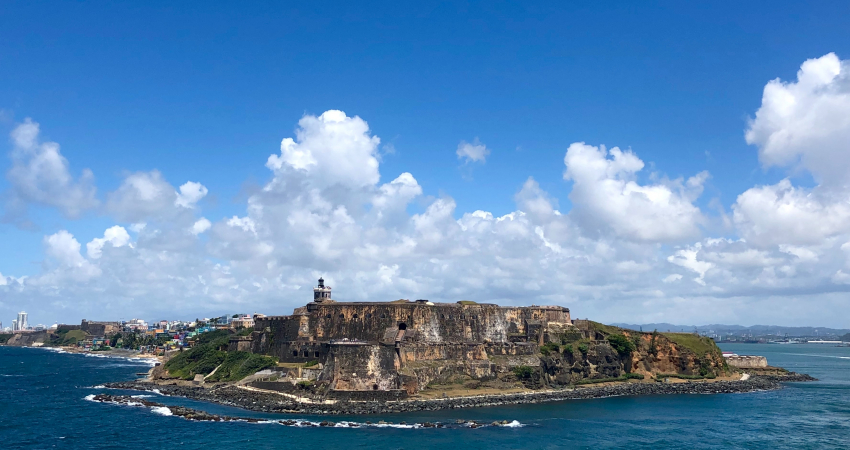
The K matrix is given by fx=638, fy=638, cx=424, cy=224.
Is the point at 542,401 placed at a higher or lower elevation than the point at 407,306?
lower

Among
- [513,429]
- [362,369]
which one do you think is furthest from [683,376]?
[362,369]

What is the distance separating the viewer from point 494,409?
199 feet

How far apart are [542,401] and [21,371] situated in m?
86.2

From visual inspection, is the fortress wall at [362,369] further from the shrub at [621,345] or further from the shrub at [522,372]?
the shrub at [621,345]

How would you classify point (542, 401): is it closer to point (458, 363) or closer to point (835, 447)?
point (458, 363)

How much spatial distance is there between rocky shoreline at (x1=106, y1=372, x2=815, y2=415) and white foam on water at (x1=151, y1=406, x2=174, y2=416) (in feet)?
17.9

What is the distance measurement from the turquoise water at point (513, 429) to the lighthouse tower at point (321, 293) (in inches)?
951

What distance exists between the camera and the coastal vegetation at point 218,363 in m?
72.2

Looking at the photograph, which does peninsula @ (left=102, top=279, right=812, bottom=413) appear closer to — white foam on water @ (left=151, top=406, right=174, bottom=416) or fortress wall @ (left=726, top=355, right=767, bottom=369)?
white foam on water @ (left=151, top=406, right=174, bottom=416)

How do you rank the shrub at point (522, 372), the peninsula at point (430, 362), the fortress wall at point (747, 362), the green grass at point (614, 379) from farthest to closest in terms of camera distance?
the fortress wall at point (747, 362), the green grass at point (614, 379), the shrub at point (522, 372), the peninsula at point (430, 362)

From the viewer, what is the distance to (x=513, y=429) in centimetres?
5119

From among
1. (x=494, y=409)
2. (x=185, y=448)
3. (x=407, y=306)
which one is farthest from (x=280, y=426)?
(x=407, y=306)

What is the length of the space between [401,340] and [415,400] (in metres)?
9.61

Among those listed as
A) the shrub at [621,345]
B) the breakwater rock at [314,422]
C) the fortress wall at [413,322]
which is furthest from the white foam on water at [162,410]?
the shrub at [621,345]
